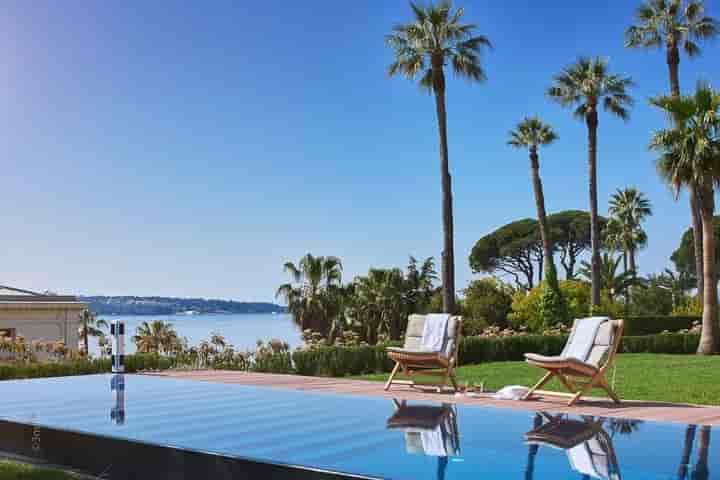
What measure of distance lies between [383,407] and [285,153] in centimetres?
2163

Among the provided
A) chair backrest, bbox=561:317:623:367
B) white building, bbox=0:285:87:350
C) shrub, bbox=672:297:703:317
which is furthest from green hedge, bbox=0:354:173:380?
shrub, bbox=672:297:703:317

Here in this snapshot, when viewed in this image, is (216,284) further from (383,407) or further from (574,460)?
(574,460)

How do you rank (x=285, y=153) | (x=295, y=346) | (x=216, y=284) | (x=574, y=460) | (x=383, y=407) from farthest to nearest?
(x=216, y=284), (x=285, y=153), (x=295, y=346), (x=383, y=407), (x=574, y=460)

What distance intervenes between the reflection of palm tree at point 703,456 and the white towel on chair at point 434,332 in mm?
3739

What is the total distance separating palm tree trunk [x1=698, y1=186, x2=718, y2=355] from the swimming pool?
1400 centimetres

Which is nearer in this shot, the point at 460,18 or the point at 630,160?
the point at 460,18

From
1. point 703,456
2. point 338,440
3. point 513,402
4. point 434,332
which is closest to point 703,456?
point 703,456

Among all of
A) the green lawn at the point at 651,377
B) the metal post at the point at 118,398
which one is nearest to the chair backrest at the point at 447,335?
the green lawn at the point at 651,377

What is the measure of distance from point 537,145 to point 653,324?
7.56m

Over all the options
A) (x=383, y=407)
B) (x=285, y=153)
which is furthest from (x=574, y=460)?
(x=285, y=153)

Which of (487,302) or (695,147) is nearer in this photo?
(695,147)

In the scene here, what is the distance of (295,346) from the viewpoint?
14805mm

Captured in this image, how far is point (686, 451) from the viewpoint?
192 inches

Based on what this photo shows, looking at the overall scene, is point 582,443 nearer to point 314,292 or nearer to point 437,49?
point 437,49
